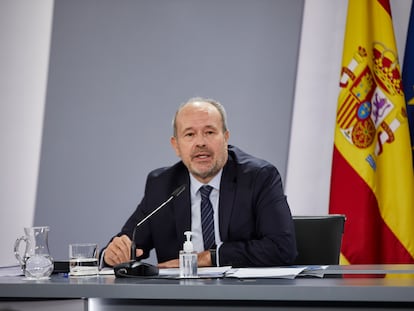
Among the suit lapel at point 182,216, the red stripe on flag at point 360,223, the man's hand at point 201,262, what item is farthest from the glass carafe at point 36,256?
the red stripe on flag at point 360,223

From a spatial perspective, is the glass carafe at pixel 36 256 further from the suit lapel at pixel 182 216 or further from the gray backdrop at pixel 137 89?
the gray backdrop at pixel 137 89

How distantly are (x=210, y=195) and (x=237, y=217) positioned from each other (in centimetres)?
16

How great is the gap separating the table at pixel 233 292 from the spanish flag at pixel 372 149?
6.10 ft

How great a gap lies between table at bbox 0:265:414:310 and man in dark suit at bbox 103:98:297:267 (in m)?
0.78

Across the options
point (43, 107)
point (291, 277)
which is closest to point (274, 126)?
point (43, 107)

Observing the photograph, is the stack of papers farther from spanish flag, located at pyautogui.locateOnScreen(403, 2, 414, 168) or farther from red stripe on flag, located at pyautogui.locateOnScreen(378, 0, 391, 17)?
red stripe on flag, located at pyautogui.locateOnScreen(378, 0, 391, 17)

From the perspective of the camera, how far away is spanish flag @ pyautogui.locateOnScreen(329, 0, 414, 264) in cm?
366

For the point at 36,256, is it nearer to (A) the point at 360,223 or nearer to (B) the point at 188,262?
(B) the point at 188,262

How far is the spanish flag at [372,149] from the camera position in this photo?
366 centimetres

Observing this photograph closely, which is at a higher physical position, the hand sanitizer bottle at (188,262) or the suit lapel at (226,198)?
the suit lapel at (226,198)

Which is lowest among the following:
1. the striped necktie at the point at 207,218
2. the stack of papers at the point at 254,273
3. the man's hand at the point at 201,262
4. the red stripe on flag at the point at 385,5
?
the man's hand at the point at 201,262

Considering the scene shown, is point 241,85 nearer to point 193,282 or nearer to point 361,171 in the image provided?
point 361,171

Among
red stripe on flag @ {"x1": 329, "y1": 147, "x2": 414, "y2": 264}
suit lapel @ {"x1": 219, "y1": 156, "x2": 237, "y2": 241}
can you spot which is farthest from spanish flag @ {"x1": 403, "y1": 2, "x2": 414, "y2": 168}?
suit lapel @ {"x1": 219, "y1": 156, "x2": 237, "y2": 241}

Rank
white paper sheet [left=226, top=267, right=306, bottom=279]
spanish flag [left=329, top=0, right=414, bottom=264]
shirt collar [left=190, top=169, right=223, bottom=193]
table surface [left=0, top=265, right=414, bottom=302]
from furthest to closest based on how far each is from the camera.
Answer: spanish flag [left=329, top=0, right=414, bottom=264]
shirt collar [left=190, top=169, right=223, bottom=193]
white paper sheet [left=226, top=267, right=306, bottom=279]
table surface [left=0, top=265, right=414, bottom=302]
